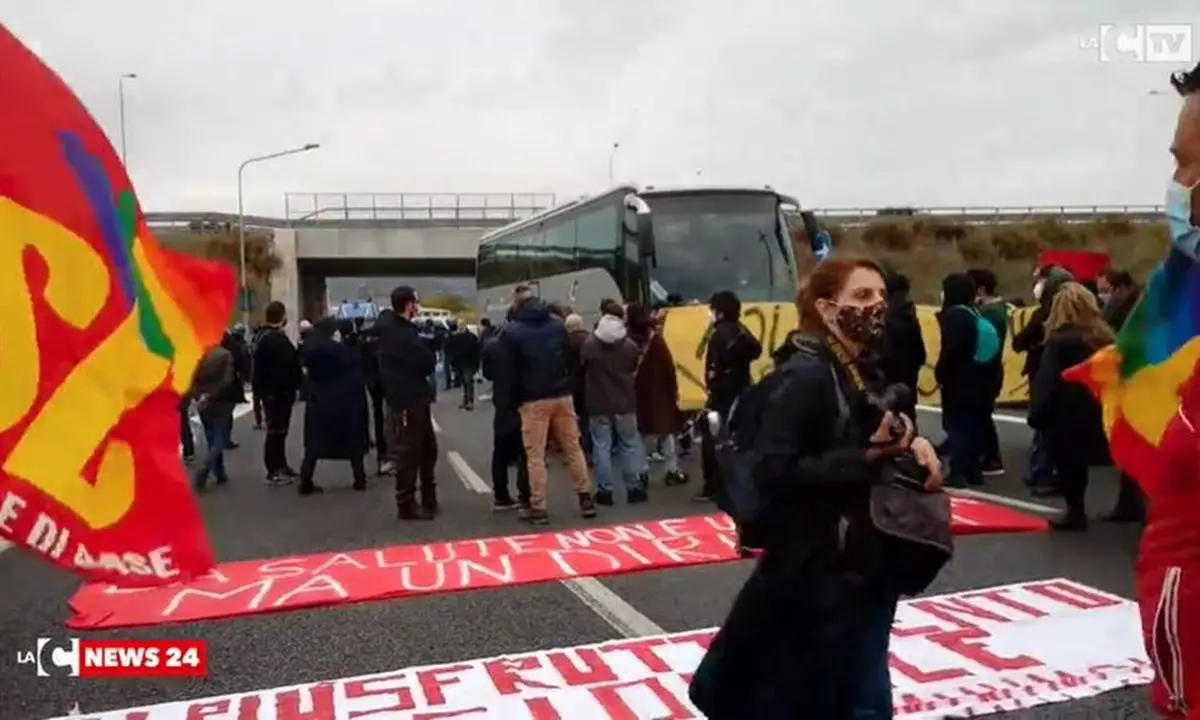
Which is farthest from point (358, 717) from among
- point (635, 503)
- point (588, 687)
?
point (635, 503)

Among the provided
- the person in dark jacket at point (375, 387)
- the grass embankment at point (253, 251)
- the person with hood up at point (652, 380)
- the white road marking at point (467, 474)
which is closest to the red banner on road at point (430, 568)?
the person with hood up at point (652, 380)

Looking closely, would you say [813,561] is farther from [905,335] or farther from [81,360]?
[905,335]

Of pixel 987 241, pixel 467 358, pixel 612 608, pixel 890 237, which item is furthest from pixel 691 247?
pixel 987 241

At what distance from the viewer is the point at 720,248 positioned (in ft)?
51.7

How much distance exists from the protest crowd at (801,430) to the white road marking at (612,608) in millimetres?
1078

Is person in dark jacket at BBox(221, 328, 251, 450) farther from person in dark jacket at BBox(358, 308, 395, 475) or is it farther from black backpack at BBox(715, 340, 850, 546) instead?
black backpack at BBox(715, 340, 850, 546)

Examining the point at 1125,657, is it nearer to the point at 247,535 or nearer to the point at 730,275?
the point at 247,535

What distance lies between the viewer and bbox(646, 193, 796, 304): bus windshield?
1552cm

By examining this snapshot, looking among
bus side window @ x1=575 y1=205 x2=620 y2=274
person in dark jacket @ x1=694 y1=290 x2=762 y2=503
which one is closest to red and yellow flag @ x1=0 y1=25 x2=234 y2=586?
person in dark jacket @ x1=694 y1=290 x2=762 y2=503

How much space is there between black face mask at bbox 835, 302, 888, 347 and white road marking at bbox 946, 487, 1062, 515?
637 cm

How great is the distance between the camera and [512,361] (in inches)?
363

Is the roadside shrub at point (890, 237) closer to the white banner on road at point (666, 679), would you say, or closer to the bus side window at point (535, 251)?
the bus side window at point (535, 251)

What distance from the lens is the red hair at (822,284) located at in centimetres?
316

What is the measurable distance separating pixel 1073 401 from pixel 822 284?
18.2 feet
